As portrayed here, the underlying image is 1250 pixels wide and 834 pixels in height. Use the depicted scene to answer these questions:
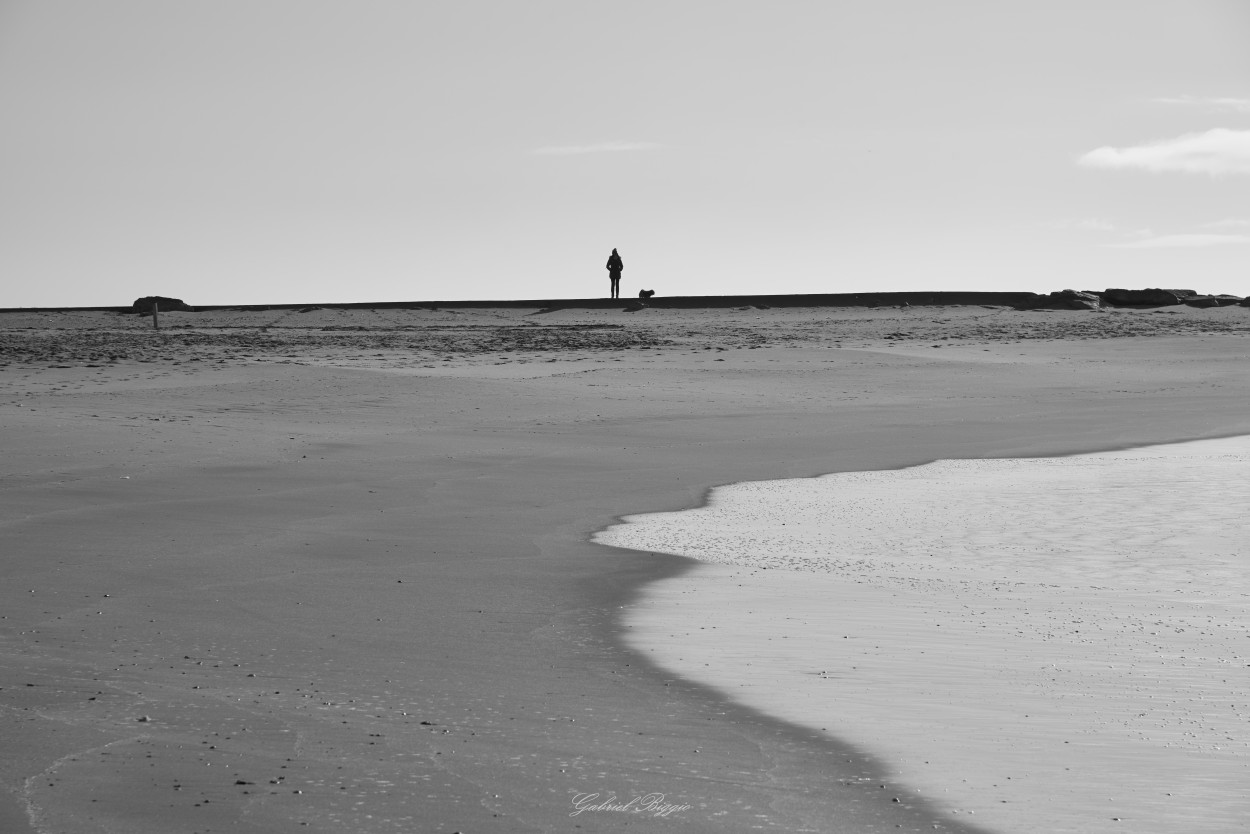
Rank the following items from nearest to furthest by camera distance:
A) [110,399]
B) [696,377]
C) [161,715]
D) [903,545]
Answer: [161,715]
[903,545]
[110,399]
[696,377]

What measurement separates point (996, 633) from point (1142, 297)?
3254 centimetres

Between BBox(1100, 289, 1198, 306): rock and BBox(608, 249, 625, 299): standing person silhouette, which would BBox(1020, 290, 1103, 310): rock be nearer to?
BBox(1100, 289, 1198, 306): rock

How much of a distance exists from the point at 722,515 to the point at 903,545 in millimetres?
1511

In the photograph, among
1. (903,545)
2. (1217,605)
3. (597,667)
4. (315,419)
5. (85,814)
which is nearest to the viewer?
(85,814)

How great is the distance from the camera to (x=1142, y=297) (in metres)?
36.0

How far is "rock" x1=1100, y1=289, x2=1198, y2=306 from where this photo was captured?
3581 cm

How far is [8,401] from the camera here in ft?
49.1

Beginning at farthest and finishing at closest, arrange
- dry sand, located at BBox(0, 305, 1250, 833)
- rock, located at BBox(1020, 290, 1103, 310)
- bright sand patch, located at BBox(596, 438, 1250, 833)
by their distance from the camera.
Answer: rock, located at BBox(1020, 290, 1103, 310)
bright sand patch, located at BBox(596, 438, 1250, 833)
dry sand, located at BBox(0, 305, 1250, 833)

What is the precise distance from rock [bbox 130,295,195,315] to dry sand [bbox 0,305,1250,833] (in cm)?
1915

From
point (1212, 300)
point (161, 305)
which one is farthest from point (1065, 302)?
point (161, 305)

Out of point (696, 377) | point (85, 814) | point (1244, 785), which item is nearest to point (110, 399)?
point (696, 377)

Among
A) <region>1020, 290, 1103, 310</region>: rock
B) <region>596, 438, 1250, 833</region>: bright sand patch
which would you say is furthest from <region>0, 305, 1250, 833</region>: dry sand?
<region>1020, 290, 1103, 310</region>: rock

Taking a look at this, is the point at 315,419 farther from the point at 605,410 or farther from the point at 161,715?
the point at 161,715

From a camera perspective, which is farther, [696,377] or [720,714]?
[696,377]
